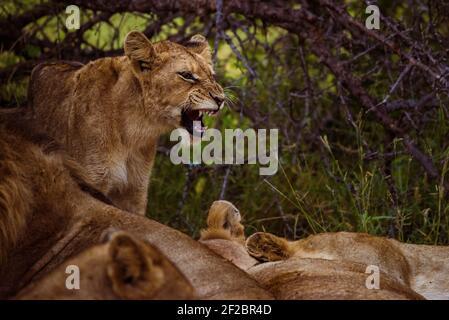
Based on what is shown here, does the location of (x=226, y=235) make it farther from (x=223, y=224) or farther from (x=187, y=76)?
(x=187, y=76)

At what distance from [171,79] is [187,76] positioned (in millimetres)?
81

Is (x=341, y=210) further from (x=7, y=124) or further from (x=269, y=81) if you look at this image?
(x=7, y=124)

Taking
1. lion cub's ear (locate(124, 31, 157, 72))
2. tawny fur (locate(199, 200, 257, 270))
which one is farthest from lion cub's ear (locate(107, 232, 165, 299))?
lion cub's ear (locate(124, 31, 157, 72))

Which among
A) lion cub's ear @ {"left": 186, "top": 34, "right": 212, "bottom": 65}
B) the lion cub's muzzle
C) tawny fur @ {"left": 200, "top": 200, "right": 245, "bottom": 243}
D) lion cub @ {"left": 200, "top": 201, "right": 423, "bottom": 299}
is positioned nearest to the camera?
lion cub @ {"left": 200, "top": 201, "right": 423, "bottom": 299}

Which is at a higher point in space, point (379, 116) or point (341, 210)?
point (379, 116)

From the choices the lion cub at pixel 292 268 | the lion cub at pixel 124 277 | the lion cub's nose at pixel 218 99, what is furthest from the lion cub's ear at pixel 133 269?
the lion cub's nose at pixel 218 99

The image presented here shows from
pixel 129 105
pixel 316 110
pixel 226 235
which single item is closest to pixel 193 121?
pixel 129 105

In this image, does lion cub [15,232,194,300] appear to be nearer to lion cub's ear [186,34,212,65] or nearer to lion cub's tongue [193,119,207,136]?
lion cub's tongue [193,119,207,136]

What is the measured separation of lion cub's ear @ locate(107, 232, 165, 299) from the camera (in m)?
2.61

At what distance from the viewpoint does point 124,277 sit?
2.63 metres
